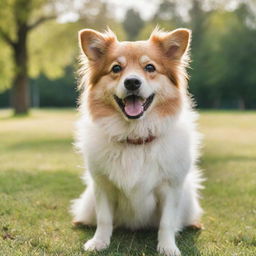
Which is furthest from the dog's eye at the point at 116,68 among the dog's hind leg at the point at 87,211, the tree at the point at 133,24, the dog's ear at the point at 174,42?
the tree at the point at 133,24

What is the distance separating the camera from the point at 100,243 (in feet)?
13.3

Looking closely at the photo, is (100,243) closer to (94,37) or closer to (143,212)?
(143,212)

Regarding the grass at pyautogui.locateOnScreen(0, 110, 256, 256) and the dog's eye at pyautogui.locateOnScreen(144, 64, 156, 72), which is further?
the dog's eye at pyautogui.locateOnScreen(144, 64, 156, 72)

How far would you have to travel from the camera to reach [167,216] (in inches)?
160

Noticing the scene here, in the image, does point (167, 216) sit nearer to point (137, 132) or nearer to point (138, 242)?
point (138, 242)

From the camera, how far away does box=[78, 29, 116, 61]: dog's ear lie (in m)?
4.33

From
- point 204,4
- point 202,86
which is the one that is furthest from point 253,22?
point 202,86

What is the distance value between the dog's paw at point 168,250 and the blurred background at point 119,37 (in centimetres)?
833

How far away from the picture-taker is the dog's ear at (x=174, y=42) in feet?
14.2

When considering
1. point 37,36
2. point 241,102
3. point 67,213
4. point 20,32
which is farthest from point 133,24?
point 67,213

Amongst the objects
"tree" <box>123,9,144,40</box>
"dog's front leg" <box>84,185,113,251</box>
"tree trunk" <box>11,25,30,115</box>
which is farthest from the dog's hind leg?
"tree" <box>123,9,144,40</box>

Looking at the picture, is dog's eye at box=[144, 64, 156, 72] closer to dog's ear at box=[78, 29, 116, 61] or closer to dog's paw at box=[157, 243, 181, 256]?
A: dog's ear at box=[78, 29, 116, 61]

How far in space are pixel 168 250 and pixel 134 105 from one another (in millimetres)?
1384

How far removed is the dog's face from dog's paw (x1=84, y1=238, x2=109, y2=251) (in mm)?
1197
